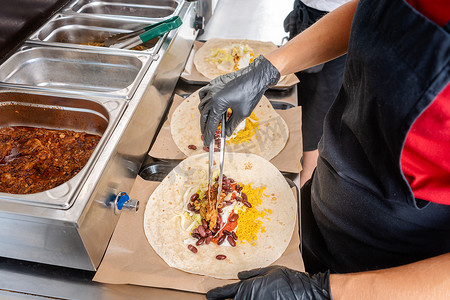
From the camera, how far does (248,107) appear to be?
57.2 inches

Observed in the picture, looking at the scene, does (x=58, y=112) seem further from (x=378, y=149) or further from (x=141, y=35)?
(x=378, y=149)

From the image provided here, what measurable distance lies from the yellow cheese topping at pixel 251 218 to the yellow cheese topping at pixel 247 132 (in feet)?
1.14

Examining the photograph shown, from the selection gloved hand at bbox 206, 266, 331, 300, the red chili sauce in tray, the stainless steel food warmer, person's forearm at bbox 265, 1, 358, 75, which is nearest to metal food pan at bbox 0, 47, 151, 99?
the stainless steel food warmer

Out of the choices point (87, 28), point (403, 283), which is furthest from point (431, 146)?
point (87, 28)

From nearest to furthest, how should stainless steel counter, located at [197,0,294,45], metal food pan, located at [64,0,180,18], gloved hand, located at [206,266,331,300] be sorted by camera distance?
gloved hand, located at [206,266,331,300], metal food pan, located at [64,0,180,18], stainless steel counter, located at [197,0,294,45]

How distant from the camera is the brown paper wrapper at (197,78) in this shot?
1969 mm

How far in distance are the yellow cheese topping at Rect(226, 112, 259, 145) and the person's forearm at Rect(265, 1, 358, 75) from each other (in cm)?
41

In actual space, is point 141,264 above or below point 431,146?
below

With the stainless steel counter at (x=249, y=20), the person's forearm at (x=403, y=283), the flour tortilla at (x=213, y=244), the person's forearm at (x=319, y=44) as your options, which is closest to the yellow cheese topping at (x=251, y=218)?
the flour tortilla at (x=213, y=244)

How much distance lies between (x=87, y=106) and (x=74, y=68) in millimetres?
430

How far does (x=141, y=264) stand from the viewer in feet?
3.96

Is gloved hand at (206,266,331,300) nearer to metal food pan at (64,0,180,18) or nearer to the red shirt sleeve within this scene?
the red shirt sleeve

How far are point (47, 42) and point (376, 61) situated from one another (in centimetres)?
165

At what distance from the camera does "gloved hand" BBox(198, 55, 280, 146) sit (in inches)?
53.7
